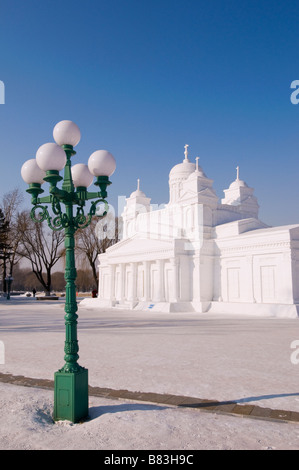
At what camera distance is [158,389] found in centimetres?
670

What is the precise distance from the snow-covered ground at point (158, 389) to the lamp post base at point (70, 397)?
0.50 ft

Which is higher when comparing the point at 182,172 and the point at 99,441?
→ the point at 182,172

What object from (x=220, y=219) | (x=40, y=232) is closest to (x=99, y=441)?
(x=220, y=219)

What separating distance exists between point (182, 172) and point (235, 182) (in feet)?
19.4

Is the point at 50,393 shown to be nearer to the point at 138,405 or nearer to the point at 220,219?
the point at 138,405

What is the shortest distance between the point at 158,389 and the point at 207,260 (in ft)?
83.8

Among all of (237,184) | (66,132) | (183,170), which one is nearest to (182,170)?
(183,170)

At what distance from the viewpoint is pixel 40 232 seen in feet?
153

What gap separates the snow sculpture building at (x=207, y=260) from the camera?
86.8ft

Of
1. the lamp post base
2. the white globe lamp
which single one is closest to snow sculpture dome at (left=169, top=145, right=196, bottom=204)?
the white globe lamp

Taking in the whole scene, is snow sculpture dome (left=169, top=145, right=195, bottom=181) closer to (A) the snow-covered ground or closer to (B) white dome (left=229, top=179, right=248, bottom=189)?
(B) white dome (left=229, top=179, right=248, bottom=189)

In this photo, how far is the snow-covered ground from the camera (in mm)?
4477

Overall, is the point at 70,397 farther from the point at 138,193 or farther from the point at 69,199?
the point at 138,193

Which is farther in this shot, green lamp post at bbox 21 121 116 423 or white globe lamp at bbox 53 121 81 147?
white globe lamp at bbox 53 121 81 147
